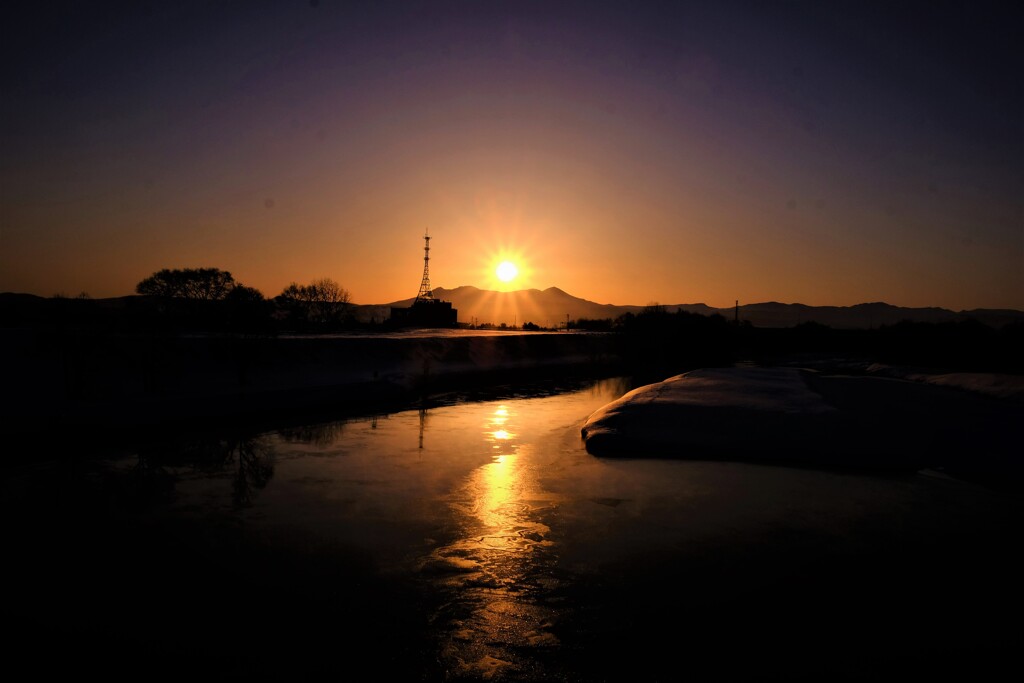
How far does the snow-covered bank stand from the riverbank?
40.1 feet

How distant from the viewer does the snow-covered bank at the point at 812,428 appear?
1277 cm

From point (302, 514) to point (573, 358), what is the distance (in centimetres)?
5678

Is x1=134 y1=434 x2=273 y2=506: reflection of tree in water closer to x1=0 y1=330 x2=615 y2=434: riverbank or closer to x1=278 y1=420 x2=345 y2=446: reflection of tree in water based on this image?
x1=278 y1=420 x2=345 y2=446: reflection of tree in water

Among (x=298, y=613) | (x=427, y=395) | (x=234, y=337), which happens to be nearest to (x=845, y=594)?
(x=298, y=613)

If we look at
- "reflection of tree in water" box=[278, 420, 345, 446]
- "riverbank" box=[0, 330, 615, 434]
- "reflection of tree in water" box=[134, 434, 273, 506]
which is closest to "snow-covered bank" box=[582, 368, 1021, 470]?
"reflection of tree in water" box=[278, 420, 345, 446]

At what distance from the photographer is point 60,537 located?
26.7 feet

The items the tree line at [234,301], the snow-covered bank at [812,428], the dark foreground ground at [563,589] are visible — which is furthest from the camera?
the tree line at [234,301]

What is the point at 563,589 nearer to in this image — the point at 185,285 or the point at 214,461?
the point at 214,461

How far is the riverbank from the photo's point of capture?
1855 centimetres

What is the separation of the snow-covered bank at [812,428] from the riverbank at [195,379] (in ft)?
40.1

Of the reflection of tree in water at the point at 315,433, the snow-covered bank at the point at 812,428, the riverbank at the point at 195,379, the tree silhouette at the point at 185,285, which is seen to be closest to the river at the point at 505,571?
the snow-covered bank at the point at 812,428

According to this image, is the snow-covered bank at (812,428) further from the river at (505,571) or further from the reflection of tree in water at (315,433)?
the reflection of tree in water at (315,433)

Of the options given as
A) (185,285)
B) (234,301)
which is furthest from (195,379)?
(185,285)

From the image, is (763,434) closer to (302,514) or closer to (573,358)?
(302,514)
